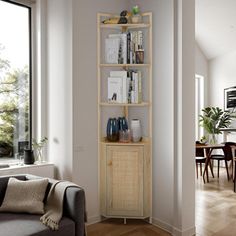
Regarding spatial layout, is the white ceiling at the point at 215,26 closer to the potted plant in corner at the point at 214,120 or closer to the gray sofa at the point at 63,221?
the potted plant in corner at the point at 214,120

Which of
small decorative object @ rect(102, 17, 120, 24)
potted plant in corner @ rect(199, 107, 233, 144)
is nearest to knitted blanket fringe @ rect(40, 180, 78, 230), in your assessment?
small decorative object @ rect(102, 17, 120, 24)

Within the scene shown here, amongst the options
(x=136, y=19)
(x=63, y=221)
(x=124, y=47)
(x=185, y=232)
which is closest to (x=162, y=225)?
(x=185, y=232)

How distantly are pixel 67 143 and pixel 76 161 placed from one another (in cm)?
23

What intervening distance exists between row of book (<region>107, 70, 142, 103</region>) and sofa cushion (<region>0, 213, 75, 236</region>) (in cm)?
156

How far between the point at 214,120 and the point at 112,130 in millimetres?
4594

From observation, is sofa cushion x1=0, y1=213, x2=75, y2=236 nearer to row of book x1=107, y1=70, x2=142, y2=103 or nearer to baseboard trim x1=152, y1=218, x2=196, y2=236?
baseboard trim x1=152, y1=218, x2=196, y2=236

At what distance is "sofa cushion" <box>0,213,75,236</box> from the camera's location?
7.20ft

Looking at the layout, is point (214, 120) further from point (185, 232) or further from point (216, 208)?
point (185, 232)

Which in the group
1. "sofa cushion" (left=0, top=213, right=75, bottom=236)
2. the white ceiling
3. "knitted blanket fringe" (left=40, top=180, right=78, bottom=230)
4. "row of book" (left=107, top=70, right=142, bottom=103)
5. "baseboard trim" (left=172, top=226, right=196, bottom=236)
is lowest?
"baseboard trim" (left=172, top=226, right=196, bottom=236)

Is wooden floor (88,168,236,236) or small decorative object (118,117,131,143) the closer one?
wooden floor (88,168,236,236)

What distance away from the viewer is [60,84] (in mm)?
3516

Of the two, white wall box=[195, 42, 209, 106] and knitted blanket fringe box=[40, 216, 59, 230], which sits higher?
white wall box=[195, 42, 209, 106]

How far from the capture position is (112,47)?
138 inches

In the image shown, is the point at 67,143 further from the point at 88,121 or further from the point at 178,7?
the point at 178,7
